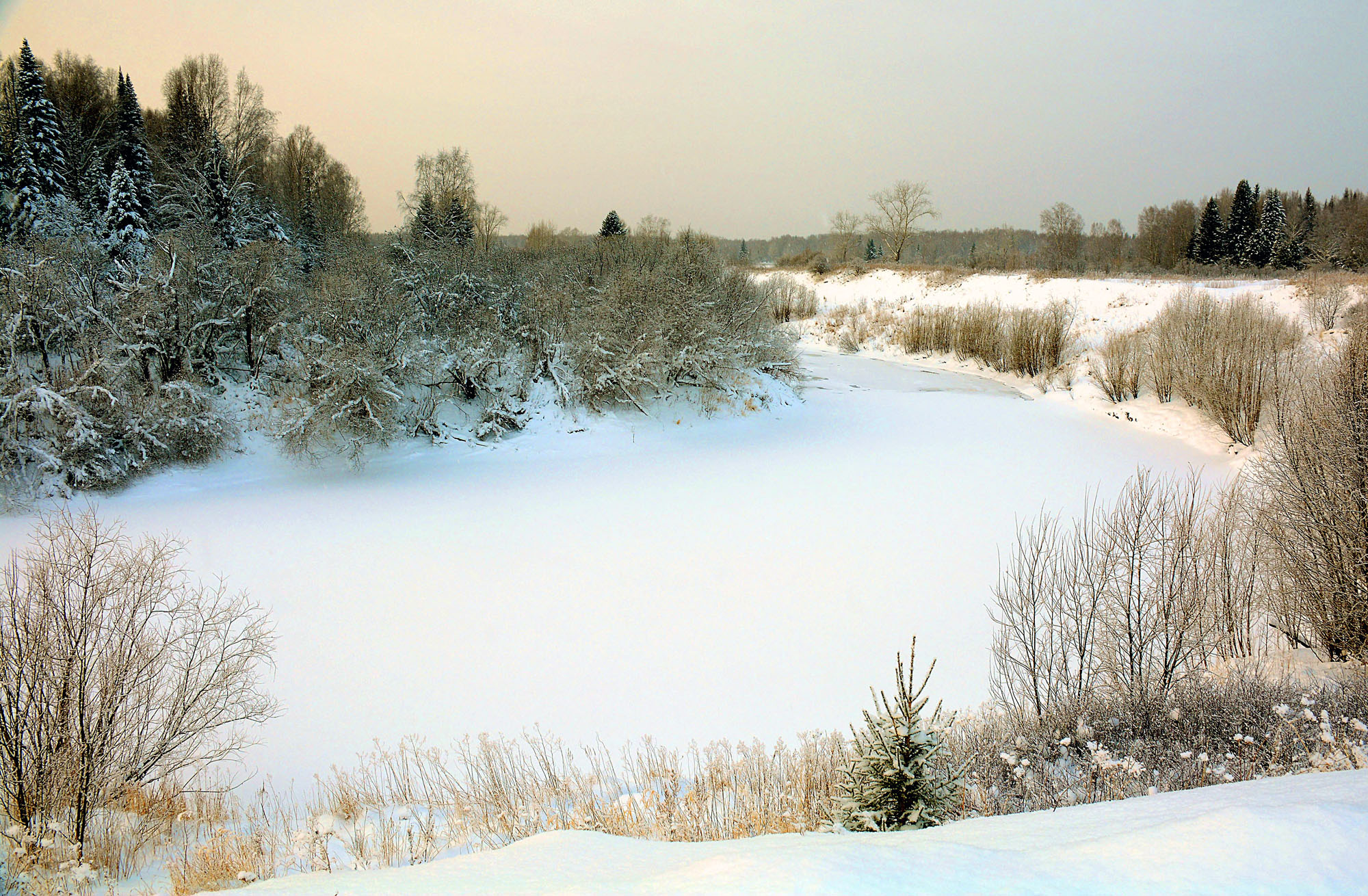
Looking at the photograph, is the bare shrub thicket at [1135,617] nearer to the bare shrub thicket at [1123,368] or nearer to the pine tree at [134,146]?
the bare shrub thicket at [1123,368]

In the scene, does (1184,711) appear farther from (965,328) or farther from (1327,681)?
(965,328)

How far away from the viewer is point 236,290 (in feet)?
60.4

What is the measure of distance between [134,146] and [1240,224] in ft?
207

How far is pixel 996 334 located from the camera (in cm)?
3391

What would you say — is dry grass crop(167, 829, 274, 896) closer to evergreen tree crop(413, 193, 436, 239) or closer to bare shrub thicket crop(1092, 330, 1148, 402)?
evergreen tree crop(413, 193, 436, 239)

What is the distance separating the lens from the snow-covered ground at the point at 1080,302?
21853 millimetres

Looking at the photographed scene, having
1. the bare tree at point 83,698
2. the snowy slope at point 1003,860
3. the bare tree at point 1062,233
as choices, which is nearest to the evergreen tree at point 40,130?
the bare tree at point 83,698

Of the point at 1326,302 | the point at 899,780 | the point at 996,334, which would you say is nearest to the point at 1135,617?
the point at 899,780

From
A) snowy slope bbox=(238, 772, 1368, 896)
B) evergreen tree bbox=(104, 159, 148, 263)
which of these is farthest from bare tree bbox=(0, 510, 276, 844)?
evergreen tree bbox=(104, 159, 148, 263)

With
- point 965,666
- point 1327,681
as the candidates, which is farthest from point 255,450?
point 1327,681

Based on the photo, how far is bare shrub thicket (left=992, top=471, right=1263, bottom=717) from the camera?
7.92 meters

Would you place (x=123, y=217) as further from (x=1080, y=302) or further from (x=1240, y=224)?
(x=1240, y=224)

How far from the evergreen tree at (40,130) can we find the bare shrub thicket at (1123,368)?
33.6m

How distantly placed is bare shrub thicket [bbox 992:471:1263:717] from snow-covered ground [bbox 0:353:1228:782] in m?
0.92
